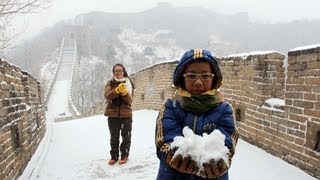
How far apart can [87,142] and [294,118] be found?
436 centimetres

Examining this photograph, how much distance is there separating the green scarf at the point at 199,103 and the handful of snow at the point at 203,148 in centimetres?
22

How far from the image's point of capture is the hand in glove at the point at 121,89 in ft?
18.2

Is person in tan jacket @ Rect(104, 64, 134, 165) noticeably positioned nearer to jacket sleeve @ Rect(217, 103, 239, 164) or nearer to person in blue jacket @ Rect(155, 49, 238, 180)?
person in blue jacket @ Rect(155, 49, 238, 180)

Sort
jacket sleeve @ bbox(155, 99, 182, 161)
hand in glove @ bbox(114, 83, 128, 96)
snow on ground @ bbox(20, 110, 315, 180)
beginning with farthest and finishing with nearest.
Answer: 1. hand in glove @ bbox(114, 83, 128, 96)
2. snow on ground @ bbox(20, 110, 315, 180)
3. jacket sleeve @ bbox(155, 99, 182, 161)

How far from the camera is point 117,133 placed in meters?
5.70

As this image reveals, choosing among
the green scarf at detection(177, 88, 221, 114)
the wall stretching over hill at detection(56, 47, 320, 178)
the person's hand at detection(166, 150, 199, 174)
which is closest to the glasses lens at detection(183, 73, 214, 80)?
the green scarf at detection(177, 88, 221, 114)

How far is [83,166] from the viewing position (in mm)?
5672

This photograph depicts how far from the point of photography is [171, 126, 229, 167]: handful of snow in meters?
1.95

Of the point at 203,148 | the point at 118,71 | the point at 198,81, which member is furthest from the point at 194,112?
the point at 118,71

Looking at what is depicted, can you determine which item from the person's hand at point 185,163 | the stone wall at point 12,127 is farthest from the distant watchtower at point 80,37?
the person's hand at point 185,163

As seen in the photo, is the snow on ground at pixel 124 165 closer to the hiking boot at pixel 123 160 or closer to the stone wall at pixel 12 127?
the hiking boot at pixel 123 160

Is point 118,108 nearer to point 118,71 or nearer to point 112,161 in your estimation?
point 118,71

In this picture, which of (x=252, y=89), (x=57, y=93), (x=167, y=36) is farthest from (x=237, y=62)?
(x=167, y=36)

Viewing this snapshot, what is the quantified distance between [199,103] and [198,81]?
0.13m
